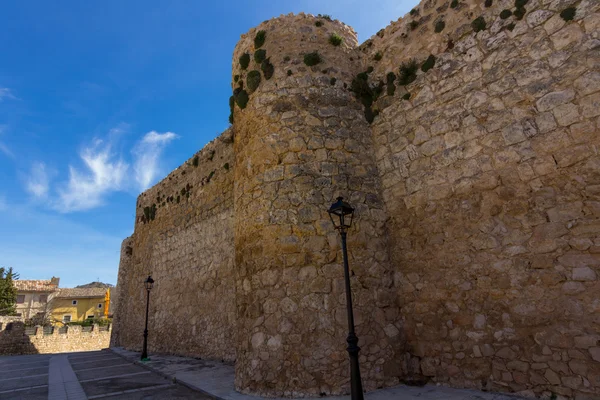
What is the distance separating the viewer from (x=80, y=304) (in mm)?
53844

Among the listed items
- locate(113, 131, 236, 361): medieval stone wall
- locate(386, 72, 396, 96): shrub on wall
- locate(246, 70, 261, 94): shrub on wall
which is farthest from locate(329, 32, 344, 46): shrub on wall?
locate(113, 131, 236, 361): medieval stone wall

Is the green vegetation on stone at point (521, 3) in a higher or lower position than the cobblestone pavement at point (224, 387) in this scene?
higher

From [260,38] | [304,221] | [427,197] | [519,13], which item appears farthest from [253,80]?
[519,13]

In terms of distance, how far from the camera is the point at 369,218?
673cm

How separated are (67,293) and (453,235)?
61.5 m

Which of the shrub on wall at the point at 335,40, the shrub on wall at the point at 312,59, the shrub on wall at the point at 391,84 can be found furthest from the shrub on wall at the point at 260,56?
the shrub on wall at the point at 391,84

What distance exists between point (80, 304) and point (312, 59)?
60.4 m

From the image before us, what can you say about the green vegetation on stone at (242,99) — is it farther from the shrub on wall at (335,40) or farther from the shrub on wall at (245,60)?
the shrub on wall at (335,40)

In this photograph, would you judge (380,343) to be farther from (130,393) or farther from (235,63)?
(235,63)

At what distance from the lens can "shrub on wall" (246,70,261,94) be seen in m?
7.70

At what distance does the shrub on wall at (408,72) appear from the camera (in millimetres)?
6905

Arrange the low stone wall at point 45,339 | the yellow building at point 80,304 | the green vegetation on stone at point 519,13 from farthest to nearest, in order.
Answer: the yellow building at point 80,304 < the low stone wall at point 45,339 < the green vegetation on stone at point 519,13

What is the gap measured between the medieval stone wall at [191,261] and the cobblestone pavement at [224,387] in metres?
0.86

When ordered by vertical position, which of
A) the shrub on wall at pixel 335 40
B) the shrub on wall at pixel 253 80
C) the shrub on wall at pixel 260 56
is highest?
the shrub on wall at pixel 335 40
